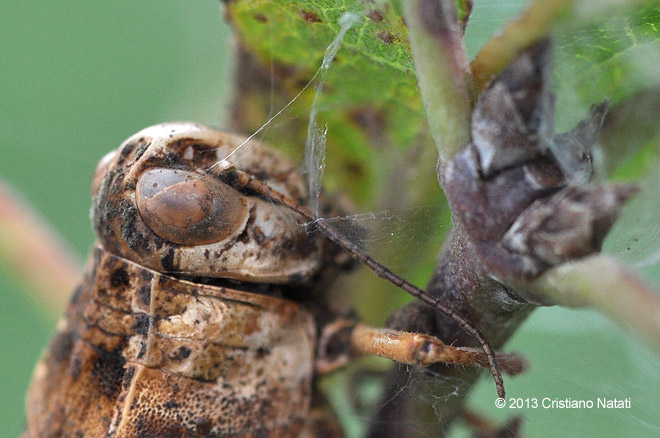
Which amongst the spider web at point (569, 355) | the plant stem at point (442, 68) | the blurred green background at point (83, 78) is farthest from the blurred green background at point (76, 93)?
the plant stem at point (442, 68)

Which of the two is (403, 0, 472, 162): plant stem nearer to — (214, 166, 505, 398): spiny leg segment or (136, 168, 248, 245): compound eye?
(214, 166, 505, 398): spiny leg segment

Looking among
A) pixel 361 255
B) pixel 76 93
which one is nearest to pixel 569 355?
pixel 361 255

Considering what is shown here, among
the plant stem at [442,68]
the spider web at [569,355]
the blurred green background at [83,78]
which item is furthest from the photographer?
the blurred green background at [83,78]

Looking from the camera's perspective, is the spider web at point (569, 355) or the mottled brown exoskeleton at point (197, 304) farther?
the mottled brown exoskeleton at point (197, 304)

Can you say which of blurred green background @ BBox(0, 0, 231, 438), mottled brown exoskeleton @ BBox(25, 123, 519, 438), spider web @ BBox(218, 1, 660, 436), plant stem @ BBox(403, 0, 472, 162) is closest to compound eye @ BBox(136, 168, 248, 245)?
mottled brown exoskeleton @ BBox(25, 123, 519, 438)

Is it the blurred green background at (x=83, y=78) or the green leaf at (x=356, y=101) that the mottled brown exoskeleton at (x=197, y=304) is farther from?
the blurred green background at (x=83, y=78)

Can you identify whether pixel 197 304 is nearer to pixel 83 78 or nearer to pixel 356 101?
pixel 356 101

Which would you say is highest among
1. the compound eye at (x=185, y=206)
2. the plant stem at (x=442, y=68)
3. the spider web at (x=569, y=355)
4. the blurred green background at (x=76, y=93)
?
the blurred green background at (x=76, y=93)

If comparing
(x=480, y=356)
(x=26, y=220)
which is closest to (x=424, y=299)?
(x=480, y=356)
